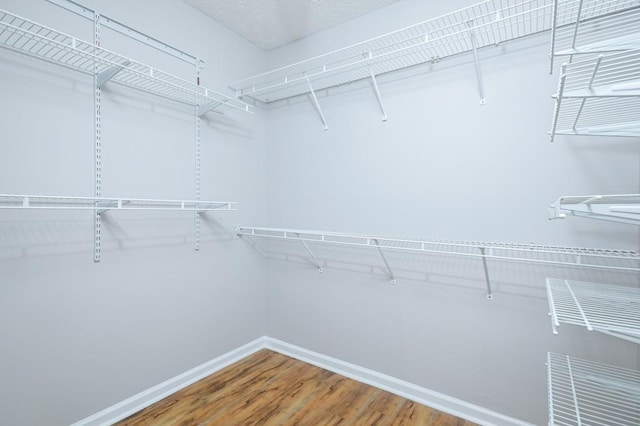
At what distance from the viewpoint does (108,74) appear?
5.02 feet

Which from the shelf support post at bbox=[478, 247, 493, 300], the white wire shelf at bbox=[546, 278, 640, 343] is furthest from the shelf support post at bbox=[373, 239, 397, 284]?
the white wire shelf at bbox=[546, 278, 640, 343]

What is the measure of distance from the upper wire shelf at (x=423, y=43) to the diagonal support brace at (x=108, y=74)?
854mm

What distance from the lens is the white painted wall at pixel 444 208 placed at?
153 cm

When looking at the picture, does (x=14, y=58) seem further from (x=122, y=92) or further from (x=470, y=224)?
(x=470, y=224)

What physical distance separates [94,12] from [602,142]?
2.45m

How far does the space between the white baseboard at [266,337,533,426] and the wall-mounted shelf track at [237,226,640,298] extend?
631 mm

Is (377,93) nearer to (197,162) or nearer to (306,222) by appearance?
(306,222)

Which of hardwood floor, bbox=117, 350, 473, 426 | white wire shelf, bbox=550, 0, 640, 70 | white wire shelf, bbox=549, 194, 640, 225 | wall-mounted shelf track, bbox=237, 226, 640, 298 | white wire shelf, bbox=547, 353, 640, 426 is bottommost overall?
hardwood floor, bbox=117, 350, 473, 426

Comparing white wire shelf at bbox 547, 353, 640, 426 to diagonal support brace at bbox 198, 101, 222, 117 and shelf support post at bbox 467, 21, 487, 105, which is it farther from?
diagonal support brace at bbox 198, 101, 222, 117

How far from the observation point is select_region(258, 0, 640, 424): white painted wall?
1528 millimetres

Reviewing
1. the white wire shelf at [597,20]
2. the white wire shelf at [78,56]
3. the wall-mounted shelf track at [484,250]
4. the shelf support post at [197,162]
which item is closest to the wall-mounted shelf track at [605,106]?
the white wire shelf at [597,20]

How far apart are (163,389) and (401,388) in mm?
1409

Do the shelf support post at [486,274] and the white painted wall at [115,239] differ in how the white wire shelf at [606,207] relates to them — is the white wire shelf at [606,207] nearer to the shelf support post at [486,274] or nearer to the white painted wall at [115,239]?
the shelf support post at [486,274]

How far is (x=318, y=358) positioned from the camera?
2.29 meters
